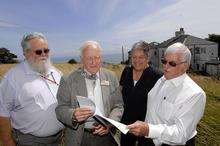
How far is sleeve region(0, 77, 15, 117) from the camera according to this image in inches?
177

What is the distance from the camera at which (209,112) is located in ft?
47.2

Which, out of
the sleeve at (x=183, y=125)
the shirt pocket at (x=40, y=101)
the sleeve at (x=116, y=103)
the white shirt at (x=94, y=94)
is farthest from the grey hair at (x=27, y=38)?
the sleeve at (x=183, y=125)

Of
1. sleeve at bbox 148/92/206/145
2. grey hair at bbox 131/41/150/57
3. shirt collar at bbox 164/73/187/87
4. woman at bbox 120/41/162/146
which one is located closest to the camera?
sleeve at bbox 148/92/206/145

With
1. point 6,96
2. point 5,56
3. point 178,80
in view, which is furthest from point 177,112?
point 5,56

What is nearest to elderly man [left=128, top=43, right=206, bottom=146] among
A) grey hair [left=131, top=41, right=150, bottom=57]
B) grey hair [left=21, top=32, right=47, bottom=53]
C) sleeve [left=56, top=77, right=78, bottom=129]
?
sleeve [left=56, top=77, right=78, bottom=129]

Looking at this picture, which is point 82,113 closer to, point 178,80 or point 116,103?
point 116,103

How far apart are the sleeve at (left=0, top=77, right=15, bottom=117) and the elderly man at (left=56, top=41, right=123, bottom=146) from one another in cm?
63

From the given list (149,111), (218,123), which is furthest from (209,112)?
(149,111)

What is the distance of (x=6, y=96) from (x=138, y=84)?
6.90ft

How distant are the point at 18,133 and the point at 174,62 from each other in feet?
7.81

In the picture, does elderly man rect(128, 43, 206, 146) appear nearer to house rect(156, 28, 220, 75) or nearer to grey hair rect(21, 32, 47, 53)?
grey hair rect(21, 32, 47, 53)

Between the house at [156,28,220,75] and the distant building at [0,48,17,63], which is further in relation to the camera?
the house at [156,28,220,75]

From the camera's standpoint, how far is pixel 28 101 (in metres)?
4.58

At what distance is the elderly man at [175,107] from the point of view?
396 centimetres
